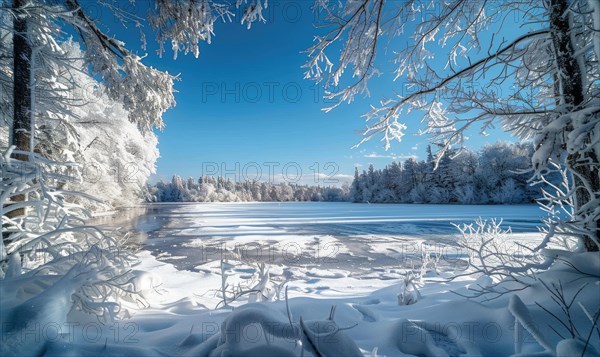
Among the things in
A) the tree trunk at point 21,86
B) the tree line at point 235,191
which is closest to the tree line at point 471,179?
Answer: the tree line at point 235,191

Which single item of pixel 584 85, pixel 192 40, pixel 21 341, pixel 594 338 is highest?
pixel 192 40

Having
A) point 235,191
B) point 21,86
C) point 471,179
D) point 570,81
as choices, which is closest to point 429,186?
point 471,179

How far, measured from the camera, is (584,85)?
2463mm

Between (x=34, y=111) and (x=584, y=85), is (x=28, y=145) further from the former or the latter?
(x=584, y=85)

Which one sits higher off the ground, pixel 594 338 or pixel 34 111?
pixel 34 111

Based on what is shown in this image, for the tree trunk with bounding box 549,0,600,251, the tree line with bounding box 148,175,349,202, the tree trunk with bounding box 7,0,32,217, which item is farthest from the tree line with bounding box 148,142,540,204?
the tree trunk with bounding box 7,0,32,217

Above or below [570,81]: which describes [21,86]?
above

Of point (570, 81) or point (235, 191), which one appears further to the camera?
point (235, 191)

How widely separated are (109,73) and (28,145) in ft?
5.79

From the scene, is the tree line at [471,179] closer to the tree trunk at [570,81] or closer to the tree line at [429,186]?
the tree line at [429,186]

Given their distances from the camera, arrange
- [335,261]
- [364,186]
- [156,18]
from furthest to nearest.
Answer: [364,186]
[335,261]
[156,18]

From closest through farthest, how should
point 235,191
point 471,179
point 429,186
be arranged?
point 471,179, point 429,186, point 235,191

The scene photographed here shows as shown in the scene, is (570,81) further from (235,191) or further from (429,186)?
(235,191)

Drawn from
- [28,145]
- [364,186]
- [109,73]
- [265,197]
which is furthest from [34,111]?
[265,197]
